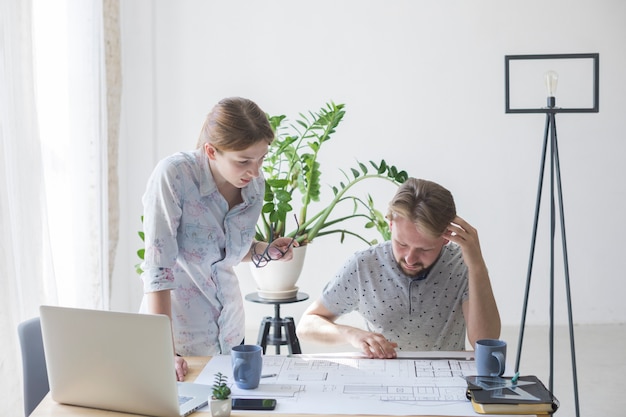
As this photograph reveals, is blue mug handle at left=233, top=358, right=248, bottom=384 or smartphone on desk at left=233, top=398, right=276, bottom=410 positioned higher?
blue mug handle at left=233, top=358, right=248, bottom=384

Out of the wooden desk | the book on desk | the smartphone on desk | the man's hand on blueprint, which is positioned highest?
the man's hand on blueprint

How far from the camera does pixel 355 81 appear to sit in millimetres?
4996

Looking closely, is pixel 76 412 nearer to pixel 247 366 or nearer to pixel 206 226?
pixel 247 366

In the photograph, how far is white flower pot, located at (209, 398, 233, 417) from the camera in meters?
1.63

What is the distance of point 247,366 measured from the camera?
180cm

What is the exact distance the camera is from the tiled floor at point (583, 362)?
360 centimetres

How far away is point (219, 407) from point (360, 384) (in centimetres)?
39

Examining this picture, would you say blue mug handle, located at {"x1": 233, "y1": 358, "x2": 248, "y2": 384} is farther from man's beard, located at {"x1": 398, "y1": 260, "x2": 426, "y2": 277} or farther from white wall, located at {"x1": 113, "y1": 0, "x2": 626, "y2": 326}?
white wall, located at {"x1": 113, "y1": 0, "x2": 626, "y2": 326}

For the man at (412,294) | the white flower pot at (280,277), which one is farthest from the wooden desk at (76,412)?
the white flower pot at (280,277)

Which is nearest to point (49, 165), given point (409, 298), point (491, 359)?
point (409, 298)

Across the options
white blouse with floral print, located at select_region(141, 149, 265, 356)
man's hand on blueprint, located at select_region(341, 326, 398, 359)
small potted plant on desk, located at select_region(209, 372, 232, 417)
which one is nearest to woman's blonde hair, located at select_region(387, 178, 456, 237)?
man's hand on blueprint, located at select_region(341, 326, 398, 359)

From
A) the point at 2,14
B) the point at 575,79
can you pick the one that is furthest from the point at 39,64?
the point at 575,79

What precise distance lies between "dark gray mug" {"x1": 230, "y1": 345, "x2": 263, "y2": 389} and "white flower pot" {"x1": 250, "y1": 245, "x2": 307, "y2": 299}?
1565mm

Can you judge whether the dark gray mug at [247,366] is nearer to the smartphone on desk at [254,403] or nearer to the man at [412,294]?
the smartphone on desk at [254,403]
